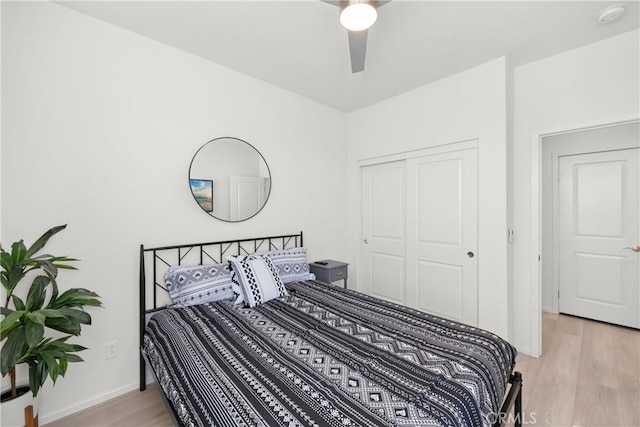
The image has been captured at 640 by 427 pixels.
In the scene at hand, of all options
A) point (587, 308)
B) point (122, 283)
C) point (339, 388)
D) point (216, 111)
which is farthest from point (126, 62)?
point (587, 308)

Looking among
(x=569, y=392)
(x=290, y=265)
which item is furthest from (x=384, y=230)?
(x=569, y=392)

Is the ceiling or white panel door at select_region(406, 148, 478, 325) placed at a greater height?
the ceiling

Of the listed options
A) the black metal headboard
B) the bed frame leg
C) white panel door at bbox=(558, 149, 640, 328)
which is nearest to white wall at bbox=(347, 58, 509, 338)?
the bed frame leg

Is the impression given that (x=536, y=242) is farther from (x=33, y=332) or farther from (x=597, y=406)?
(x=33, y=332)

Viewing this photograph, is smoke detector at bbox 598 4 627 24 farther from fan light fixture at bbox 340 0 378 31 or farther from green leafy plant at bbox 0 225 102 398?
green leafy plant at bbox 0 225 102 398

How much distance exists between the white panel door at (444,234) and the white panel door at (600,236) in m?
1.62

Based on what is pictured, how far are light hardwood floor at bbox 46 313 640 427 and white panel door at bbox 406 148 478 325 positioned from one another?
0.68 m

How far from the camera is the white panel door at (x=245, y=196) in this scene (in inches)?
106

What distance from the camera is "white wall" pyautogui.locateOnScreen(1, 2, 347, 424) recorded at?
1739mm

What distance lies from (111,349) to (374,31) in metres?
2.99

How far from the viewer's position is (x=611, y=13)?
192 cm

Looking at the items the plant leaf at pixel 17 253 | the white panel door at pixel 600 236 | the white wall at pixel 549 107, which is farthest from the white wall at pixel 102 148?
the white panel door at pixel 600 236

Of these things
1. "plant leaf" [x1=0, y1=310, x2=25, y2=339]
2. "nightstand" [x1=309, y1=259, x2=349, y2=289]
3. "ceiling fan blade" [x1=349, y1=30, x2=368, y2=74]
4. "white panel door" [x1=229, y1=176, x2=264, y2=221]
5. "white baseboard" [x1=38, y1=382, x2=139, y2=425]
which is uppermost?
"ceiling fan blade" [x1=349, y1=30, x2=368, y2=74]

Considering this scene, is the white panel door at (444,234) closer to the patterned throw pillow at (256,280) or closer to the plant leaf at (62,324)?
the patterned throw pillow at (256,280)
